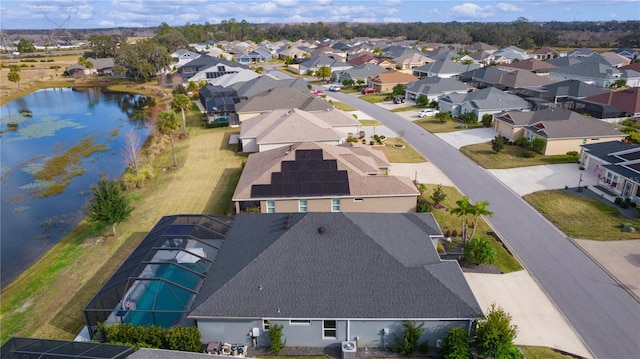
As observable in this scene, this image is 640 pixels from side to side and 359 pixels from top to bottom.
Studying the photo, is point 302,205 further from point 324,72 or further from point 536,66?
point 536,66

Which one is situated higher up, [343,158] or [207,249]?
[343,158]

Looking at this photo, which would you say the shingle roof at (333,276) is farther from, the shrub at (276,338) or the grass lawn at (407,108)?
the grass lawn at (407,108)

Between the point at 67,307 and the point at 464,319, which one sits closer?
the point at 464,319

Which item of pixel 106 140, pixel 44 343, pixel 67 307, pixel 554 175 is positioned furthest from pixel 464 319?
pixel 106 140

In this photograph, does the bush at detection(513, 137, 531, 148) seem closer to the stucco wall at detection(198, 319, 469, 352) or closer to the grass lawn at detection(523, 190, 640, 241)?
the grass lawn at detection(523, 190, 640, 241)

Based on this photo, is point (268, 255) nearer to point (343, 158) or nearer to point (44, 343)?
point (44, 343)

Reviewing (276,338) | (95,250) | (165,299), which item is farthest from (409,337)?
(95,250)

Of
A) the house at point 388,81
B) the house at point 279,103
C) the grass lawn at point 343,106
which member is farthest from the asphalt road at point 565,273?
the house at point 388,81
